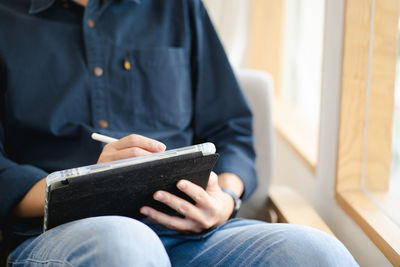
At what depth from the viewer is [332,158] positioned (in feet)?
4.42

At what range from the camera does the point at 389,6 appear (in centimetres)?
117

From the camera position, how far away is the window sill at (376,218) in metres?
0.98

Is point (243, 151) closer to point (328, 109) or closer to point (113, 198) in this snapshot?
point (328, 109)

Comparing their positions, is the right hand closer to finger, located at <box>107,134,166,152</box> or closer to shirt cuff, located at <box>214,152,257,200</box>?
finger, located at <box>107,134,166,152</box>

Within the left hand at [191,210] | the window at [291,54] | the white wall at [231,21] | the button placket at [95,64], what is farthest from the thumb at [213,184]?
the white wall at [231,21]

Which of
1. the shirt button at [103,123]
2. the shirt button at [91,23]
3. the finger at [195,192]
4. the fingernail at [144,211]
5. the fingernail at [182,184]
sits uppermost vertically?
the shirt button at [91,23]

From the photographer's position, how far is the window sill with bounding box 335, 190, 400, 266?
3.23 ft

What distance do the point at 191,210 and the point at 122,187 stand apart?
178 millimetres

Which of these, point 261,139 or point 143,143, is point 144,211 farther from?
point 261,139

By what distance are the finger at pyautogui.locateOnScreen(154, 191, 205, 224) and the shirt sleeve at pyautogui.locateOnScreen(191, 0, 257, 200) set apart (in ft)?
1.10

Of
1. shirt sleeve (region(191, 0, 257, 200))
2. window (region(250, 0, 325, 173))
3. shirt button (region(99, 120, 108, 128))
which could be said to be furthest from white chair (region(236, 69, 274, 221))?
window (region(250, 0, 325, 173))

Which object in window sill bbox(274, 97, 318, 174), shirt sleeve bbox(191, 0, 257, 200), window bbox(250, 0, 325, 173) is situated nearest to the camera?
shirt sleeve bbox(191, 0, 257, 200)

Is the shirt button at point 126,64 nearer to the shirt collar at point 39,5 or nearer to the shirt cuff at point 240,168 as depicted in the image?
the shirt collar at point 39,5

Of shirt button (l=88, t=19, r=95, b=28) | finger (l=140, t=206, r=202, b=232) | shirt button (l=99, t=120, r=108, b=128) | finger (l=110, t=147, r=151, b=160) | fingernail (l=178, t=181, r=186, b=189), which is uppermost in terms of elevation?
shirt button (l=88, t=19, r=95, b=28)
